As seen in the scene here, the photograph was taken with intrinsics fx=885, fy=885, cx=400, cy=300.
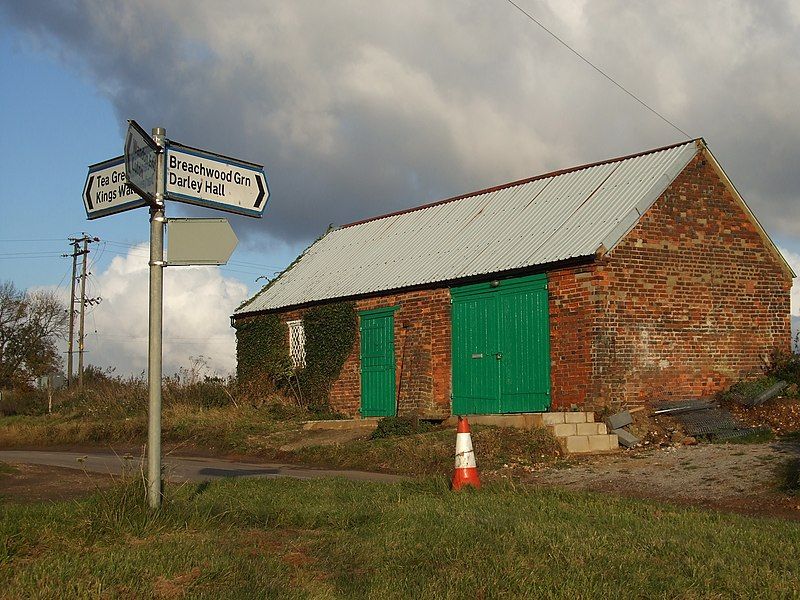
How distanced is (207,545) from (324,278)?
19374 mm

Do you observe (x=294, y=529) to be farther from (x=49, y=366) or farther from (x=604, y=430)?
(x=49, y=366)

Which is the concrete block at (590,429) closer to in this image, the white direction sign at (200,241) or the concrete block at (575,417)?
the concrete block at (575,417)

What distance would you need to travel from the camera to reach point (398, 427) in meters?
17.1

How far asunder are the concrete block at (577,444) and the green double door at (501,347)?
2.45 metres

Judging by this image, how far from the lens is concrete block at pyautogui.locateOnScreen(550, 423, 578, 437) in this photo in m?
14.9

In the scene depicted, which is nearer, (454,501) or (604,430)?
(454,501)

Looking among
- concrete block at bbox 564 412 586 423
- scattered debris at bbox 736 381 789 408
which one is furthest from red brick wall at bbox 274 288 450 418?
scattered debris at bbox 736 381 789 408

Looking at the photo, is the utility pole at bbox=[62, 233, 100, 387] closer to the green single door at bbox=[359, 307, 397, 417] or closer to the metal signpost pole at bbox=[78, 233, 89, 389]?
the metal signpost pole at bbox=[78, 233, 89, 389]

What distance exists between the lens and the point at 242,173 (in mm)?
7555

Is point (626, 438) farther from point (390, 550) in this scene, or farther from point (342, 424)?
point (390, 550)

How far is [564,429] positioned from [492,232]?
22.8ft

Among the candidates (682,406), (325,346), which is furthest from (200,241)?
(325,346)

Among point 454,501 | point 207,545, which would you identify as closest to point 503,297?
point 454,501

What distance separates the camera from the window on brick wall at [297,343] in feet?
80.8
